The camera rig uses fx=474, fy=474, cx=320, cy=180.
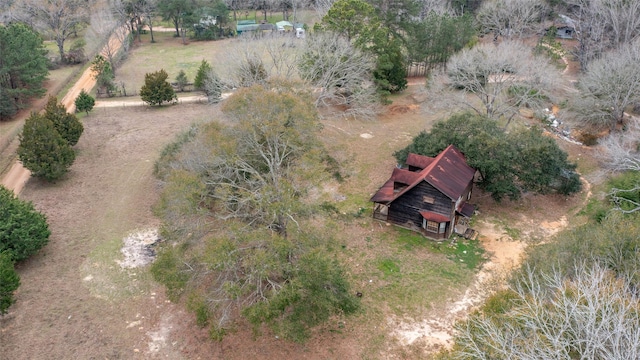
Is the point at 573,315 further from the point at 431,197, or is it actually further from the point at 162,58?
the point at 162,58

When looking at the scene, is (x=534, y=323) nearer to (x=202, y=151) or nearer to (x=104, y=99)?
(x=202, y=151)

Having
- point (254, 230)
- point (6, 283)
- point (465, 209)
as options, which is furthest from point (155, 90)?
point (254, 230)

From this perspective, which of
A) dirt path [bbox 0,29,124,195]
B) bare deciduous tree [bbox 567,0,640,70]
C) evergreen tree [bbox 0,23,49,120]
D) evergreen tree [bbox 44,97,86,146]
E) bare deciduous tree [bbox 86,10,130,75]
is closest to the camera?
dirt path [bbox 0,29,124,195]

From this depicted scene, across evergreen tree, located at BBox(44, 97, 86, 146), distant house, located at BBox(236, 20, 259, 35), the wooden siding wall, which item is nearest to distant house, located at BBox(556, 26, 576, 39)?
distant house, located at BBox(236, 20, 259, 35)

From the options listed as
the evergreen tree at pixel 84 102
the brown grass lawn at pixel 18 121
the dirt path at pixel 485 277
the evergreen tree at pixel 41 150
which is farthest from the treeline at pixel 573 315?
the evergreen tree at pixel 84 102

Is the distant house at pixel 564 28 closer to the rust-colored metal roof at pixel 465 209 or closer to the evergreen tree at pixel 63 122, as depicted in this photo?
the rust-colored metal roof at pixel 465 209

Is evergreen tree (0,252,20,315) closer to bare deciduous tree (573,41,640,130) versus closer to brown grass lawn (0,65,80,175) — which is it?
brown grass lawn (0,65,80,175)
